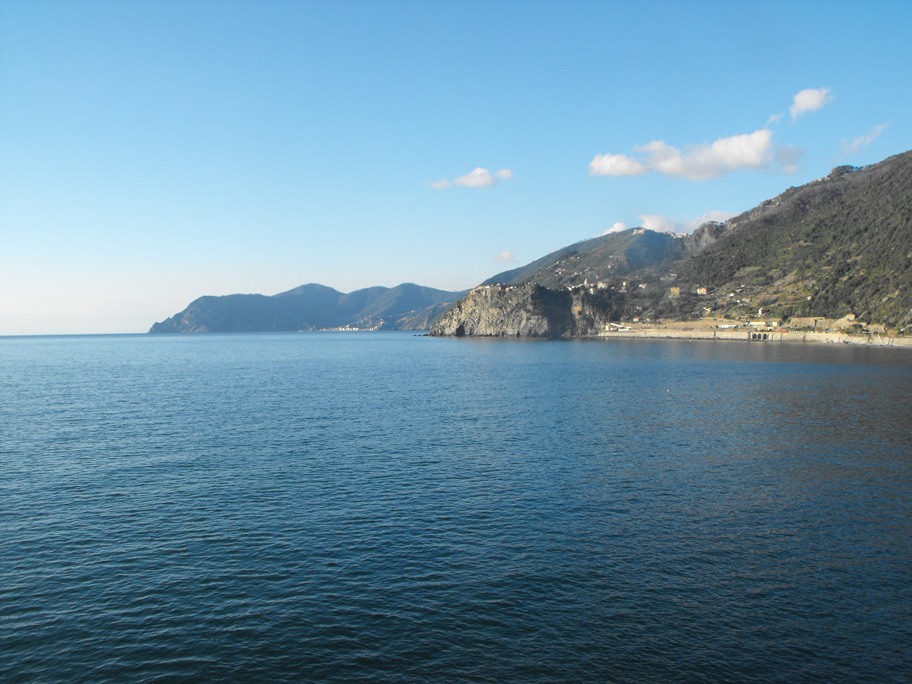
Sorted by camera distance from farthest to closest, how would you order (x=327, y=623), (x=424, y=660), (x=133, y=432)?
(x=133, y=432) < (x=327, y=623) < (x=424, y=660)

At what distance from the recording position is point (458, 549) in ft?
116

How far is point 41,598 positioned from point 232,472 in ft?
72.8

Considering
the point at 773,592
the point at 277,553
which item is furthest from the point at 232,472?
the point at 773,592

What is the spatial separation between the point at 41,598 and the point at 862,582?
40.7 metres

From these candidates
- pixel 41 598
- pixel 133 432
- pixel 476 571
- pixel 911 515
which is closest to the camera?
pixel 41 598

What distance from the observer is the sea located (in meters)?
25.2

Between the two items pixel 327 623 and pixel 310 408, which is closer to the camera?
pixel 327 623

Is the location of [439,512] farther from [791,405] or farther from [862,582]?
[791,405]

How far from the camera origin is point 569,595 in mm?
29844

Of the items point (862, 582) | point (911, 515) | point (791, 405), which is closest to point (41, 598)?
point (862, 582)

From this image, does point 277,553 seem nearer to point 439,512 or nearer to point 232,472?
point 439,512

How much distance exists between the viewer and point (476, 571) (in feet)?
106

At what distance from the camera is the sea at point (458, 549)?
2516 cm

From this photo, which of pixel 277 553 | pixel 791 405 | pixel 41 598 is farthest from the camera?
pixel 791 405
